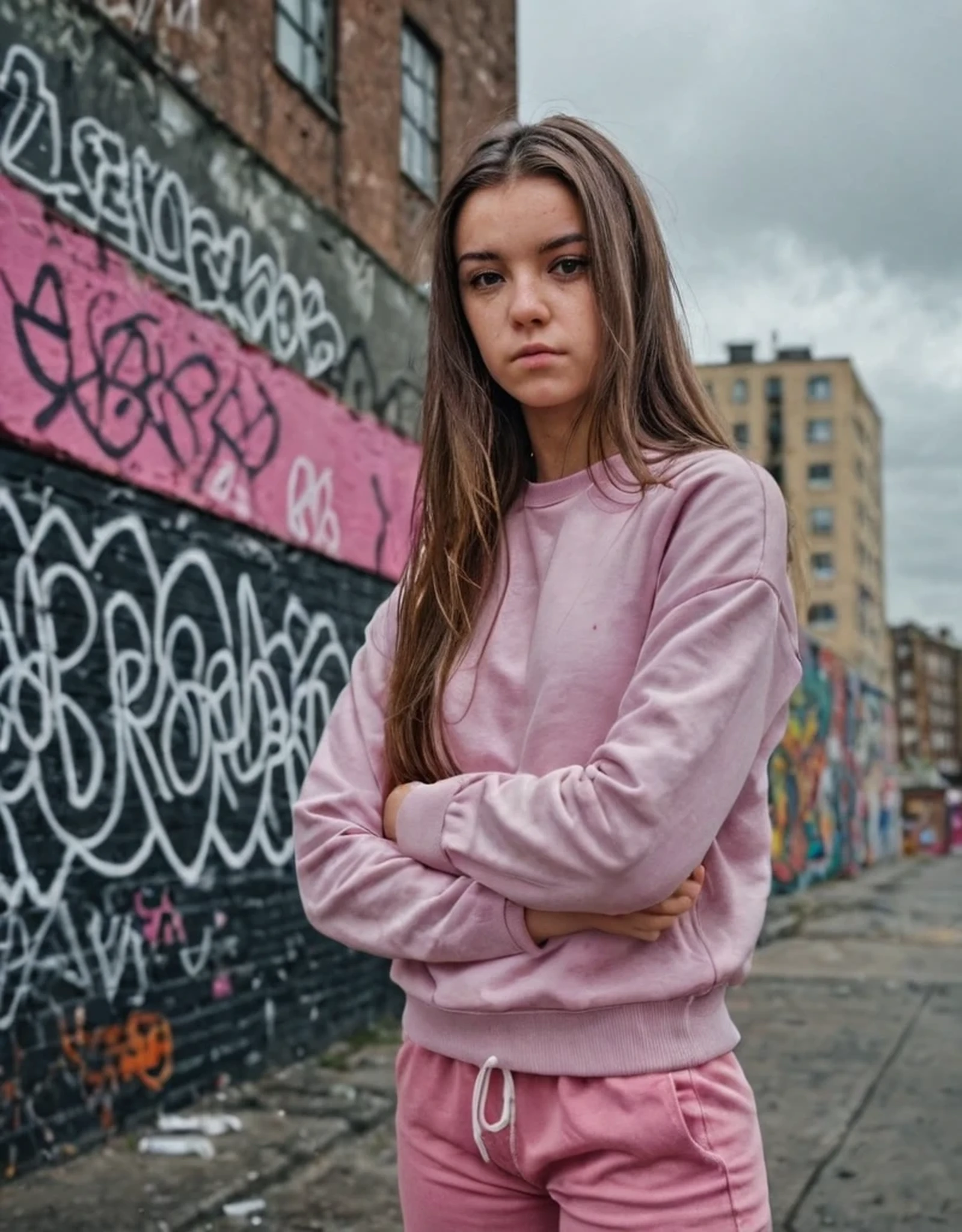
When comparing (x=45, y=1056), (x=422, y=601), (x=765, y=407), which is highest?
(x=765, y=407)

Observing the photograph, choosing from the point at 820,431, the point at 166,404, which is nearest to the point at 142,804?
the point at 166,404

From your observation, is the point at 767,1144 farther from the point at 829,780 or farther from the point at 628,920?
the point at 829,780

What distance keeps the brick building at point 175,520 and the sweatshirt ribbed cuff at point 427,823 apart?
3.02 m

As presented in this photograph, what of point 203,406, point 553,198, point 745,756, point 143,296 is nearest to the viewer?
point 745,756

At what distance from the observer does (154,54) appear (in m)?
5.40

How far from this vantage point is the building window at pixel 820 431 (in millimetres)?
79438

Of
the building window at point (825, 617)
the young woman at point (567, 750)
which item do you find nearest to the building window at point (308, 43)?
the young woman at point (567, 750)

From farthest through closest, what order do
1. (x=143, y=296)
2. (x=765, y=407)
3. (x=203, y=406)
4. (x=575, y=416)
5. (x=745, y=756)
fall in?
(x=765, y=407) < (x=203, y=406) < (x=143, y=296) < (x=575, y=416) < (x=745, y=756)

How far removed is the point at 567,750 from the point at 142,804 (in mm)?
3719

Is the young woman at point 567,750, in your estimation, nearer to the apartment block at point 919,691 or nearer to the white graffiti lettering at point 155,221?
the white graffiti lettering at point 155,221

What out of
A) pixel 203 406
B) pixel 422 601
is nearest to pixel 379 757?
pixel 422 601

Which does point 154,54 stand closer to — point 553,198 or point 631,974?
point 553,198

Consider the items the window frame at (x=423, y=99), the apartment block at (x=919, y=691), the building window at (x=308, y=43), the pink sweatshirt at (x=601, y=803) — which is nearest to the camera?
the pink sweatshirt at (x=601, y=803)

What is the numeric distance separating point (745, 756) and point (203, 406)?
4.40m
